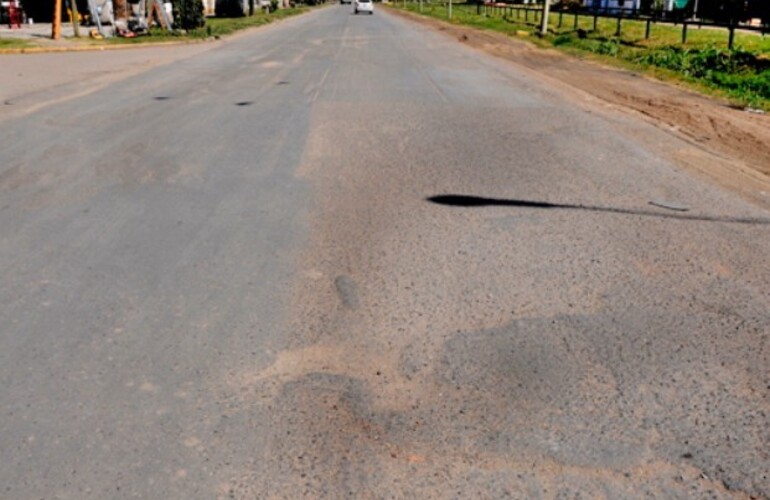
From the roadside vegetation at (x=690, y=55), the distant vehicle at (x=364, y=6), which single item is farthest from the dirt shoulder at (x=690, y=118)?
the distant vehicle at (x=364, y=6)

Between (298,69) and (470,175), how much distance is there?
1299 centimetres

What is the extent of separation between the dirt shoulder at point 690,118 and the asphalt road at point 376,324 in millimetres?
670

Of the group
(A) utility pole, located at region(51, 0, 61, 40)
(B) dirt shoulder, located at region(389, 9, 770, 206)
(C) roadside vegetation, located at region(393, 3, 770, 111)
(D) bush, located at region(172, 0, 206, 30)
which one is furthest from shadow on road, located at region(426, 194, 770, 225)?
(D) bush, located at region(172, 0, 206, 30)

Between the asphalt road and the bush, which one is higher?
the bush

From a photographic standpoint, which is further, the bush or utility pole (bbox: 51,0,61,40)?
the bush

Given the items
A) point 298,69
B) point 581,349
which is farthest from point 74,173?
point 298,69

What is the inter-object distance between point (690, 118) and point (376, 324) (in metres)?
10.1

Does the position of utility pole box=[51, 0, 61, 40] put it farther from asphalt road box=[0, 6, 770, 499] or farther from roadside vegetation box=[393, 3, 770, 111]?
asphalt road box=[0, 6, 770, 499]

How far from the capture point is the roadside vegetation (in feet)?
54.7

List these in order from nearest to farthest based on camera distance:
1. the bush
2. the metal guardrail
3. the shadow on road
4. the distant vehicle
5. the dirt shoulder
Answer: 1. the shadow on road
2. the dirt shoulder
3. the metal guardrail
4. the bush
5. the distant vehicle

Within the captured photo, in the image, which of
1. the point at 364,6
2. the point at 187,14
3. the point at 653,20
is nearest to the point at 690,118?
the point at 653,20

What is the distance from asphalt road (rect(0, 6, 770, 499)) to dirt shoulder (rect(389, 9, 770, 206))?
2.20 ft

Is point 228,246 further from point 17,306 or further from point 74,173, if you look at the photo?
point 74,173

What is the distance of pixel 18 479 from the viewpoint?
3158 mm
